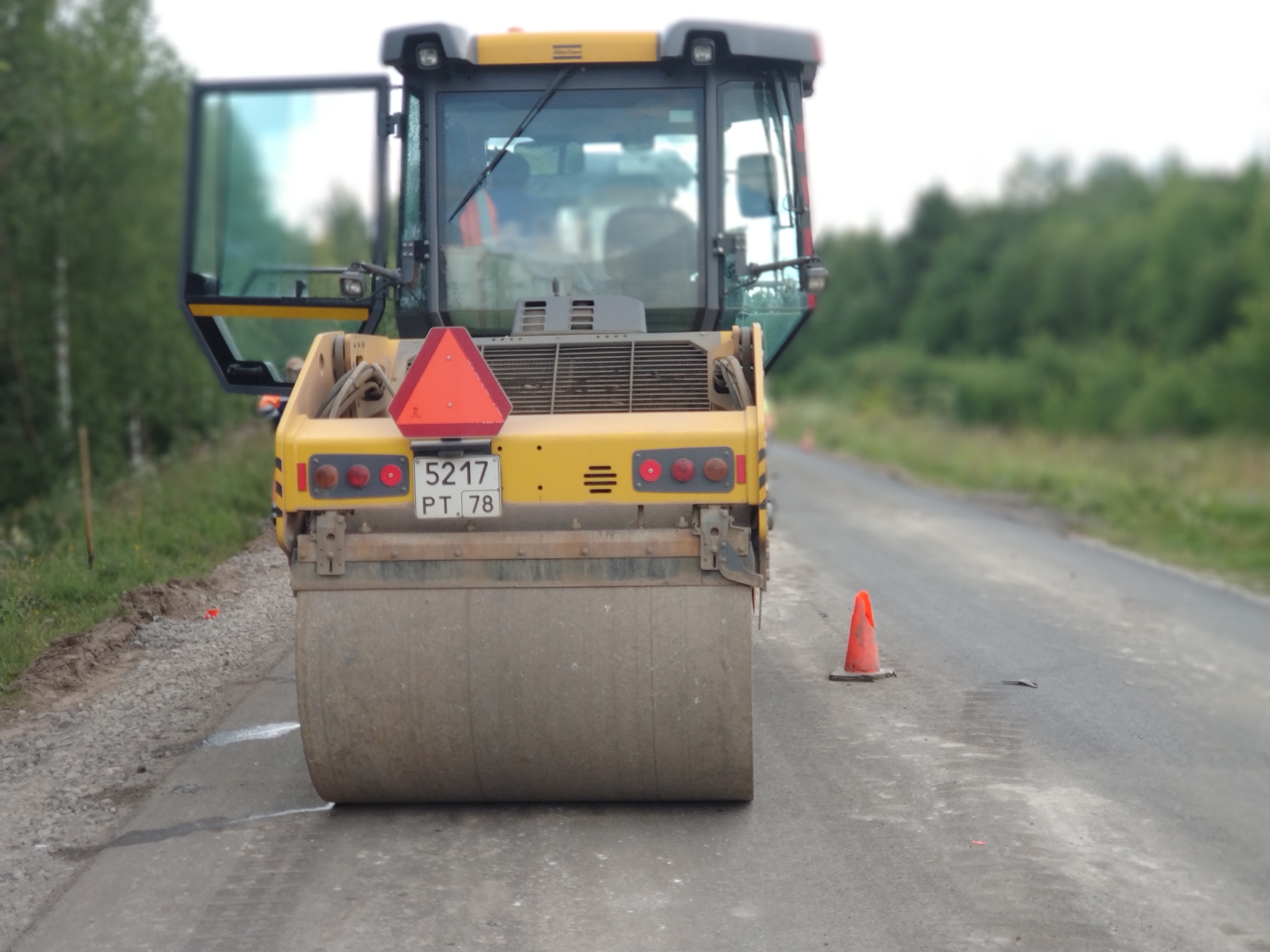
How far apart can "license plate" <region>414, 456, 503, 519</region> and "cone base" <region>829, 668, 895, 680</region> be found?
2.90m

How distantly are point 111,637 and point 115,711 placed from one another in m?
1.17

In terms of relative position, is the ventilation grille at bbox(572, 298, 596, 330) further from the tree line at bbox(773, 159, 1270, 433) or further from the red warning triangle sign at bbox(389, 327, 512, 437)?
the tree line at bbox(773, 159, 1270, 433)

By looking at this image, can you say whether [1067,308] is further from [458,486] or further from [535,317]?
[458,486]

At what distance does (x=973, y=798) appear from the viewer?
5.41 metres

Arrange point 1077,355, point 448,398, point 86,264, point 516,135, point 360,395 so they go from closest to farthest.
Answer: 1. point 448,398
2. point 360,395
3. point 516,135
4. point 86,264
5. point 1077,355

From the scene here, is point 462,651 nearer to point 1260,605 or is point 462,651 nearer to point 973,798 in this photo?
point 973,798

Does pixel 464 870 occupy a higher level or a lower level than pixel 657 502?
lower

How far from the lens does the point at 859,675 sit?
7047 mm

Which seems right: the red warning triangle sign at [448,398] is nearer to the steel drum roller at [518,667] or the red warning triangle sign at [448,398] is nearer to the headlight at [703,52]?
the steel drum roller at [518,667]

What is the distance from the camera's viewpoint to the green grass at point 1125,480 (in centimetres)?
1460

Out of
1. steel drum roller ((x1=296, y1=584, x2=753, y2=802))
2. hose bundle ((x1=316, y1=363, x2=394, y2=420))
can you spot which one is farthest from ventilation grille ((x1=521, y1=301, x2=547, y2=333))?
steel drum roller ((x1=296, y1=584, x2=753, y2=802))

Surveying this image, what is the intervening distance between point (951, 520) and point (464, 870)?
1126cm

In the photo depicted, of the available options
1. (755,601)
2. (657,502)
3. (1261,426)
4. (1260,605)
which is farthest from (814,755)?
(1261,426)

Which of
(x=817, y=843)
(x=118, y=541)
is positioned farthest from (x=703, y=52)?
(x=118, y=541)
